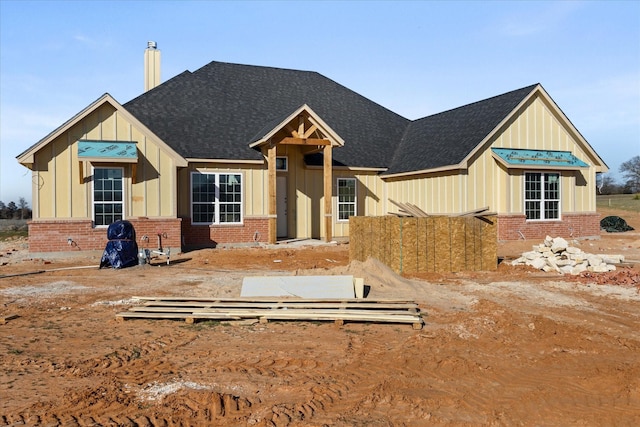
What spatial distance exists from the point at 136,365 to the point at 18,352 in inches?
67.9

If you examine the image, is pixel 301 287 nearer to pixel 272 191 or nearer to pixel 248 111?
pixel 272 191

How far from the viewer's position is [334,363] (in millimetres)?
6367

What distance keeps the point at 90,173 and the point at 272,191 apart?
6117 millimetres

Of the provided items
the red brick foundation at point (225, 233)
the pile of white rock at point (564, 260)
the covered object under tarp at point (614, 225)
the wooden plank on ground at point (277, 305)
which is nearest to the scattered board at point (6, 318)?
the wooden plank on ground at point (277, 305)

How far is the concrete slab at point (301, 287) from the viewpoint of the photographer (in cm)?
977

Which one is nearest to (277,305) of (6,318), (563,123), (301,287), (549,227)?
(301,287)

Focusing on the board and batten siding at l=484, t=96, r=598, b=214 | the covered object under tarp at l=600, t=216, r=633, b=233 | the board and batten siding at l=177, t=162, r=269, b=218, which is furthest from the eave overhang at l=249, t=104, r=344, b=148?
the covered object under tarp at l=600, t=216, r=633, b=233

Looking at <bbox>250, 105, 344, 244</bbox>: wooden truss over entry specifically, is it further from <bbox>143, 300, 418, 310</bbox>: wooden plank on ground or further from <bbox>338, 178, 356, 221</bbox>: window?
<bbox>143, 300, 418, 310</bbox>: wooden plank on ground

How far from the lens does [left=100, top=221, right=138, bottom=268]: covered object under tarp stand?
1440 centimetres

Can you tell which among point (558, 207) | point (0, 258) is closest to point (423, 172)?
point (558, 207)

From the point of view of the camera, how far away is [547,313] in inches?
360

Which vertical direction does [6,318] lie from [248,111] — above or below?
below

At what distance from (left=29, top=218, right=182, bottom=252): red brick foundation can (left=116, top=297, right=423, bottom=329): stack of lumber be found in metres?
8.48

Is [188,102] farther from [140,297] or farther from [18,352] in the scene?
[18,352]
